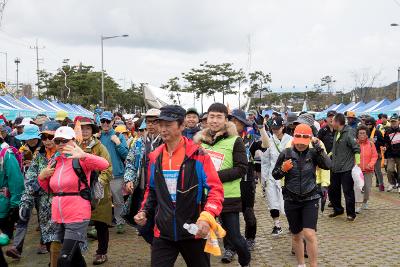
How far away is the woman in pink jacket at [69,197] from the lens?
14.9ft

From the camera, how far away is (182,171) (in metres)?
3.64

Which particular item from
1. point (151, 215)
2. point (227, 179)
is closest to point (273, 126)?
point (227, 179)

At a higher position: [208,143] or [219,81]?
[219,81]

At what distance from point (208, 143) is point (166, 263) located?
201 centimetres

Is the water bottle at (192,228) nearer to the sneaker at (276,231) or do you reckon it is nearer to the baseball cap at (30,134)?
the baseball cap at (30,134)

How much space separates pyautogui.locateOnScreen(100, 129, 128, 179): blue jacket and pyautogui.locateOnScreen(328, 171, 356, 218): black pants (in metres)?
4.20

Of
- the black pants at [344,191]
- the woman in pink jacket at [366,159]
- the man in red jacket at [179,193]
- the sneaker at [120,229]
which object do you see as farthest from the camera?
the woman in pink jacket at [366,159]

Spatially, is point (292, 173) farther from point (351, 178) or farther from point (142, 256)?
point (351, 178)

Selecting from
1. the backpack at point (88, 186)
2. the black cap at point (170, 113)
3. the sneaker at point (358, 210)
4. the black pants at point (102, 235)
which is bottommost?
the sneaker at point (358, 210)

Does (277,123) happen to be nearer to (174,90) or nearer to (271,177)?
(271,177)

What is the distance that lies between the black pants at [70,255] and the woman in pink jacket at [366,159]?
6.92 m

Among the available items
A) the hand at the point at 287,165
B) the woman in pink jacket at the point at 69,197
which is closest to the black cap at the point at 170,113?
the woman in pink jacket at the point at 69,197

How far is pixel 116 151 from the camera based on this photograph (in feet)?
26.5

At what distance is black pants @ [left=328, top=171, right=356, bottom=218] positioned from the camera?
903cm
